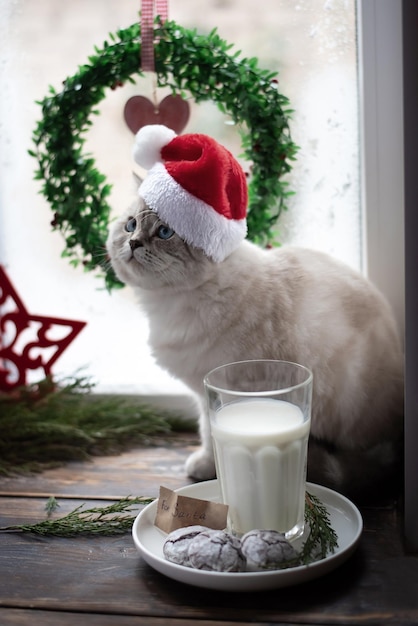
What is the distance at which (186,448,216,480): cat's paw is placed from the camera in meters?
1.35

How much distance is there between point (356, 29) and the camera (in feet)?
4.70

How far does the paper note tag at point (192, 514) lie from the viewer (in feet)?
3.53

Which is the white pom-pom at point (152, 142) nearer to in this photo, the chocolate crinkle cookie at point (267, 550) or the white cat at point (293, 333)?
the white cat at point (293, 333)

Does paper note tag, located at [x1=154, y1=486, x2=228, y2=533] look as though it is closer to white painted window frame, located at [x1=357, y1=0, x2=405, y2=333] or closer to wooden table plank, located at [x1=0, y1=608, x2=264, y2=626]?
wooden table plank, located at [x1=0, y1=608, x2=264, y2=626]

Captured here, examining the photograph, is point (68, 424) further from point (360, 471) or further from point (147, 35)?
point (147, 35)

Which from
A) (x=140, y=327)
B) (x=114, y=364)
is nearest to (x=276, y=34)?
(x=140, y=327)

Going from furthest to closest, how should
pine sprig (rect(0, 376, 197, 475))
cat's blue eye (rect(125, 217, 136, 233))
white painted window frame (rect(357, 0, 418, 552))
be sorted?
pine sprig (rect(0, 376, 197, 475))
white painted window frame (rect(357, 0, 418, 552))
cat's blue eye (rect(125, 217, 136, 233))

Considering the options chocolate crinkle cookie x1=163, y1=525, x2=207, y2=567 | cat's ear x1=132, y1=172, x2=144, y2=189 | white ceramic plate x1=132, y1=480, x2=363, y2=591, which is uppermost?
cat's ear x1=132, y1=172, x2=144, y2=189

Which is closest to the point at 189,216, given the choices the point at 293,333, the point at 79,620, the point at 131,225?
the point at 131,225

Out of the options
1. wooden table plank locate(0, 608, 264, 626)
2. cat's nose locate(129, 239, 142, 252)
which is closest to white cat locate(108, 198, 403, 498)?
cat's nose locate(129, 239, 142, 252)

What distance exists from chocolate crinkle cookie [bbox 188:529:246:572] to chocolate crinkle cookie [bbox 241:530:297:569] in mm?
12

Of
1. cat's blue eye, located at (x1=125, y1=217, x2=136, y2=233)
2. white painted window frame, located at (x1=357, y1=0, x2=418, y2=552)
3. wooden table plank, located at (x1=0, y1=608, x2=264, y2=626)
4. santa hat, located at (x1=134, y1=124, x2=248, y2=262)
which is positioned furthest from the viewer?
white painted window frame, located at (x1=357, y1=0, x2=418, y2=552)

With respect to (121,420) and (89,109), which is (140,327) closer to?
(121,420)

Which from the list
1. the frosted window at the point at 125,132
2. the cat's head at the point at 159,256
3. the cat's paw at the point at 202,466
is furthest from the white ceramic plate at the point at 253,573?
the frosted window at the point at 125,132
